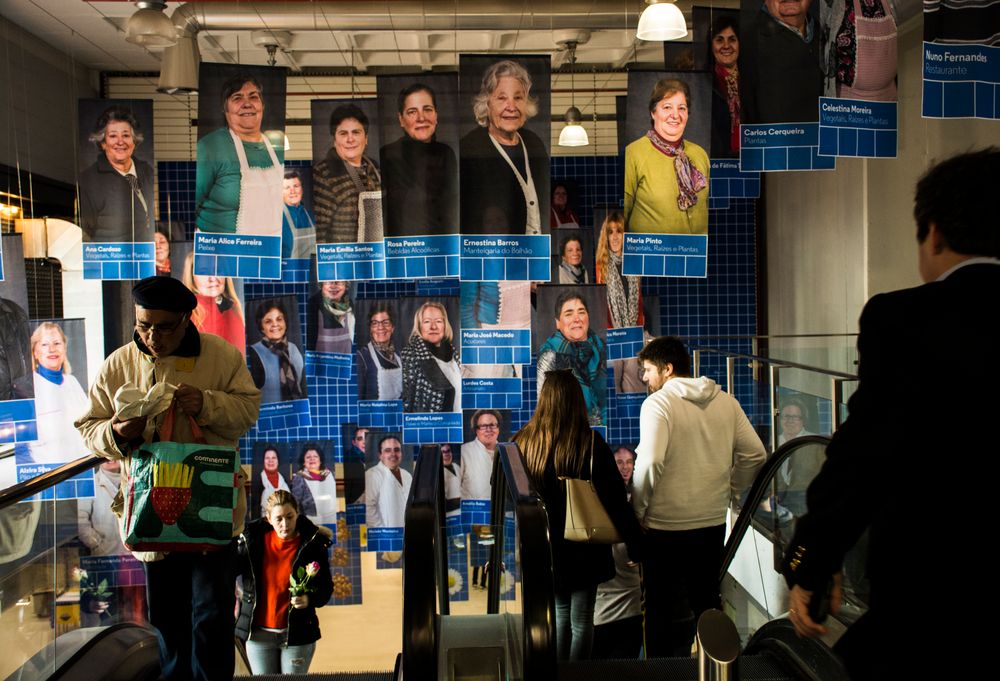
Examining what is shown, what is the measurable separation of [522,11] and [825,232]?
4113mm

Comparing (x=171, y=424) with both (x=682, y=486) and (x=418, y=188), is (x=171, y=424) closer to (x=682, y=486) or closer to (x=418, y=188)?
(x=682, y=486)

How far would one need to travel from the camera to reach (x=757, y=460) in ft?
15.0

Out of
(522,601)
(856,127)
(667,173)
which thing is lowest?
(522,601)

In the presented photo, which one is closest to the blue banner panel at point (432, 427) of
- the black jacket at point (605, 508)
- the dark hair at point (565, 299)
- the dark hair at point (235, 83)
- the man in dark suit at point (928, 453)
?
the dark hair at point (565, 299)

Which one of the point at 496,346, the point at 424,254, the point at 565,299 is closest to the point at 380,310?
the point at 496,346

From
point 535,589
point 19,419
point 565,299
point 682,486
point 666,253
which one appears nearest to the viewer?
point 535,589

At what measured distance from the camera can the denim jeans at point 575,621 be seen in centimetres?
434

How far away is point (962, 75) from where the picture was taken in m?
4.36

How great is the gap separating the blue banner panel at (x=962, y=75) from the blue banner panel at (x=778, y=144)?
67cm

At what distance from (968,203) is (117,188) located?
5366mm

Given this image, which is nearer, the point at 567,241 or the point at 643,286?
the point at 567,241

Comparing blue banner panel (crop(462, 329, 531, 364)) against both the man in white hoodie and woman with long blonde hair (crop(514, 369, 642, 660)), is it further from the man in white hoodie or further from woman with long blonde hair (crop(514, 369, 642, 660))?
woman with long blonde hair (crop(514, 369, 642, 660))

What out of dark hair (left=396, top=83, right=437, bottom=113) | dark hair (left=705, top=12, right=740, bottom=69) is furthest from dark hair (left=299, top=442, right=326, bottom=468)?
dark hair (left=705, top=12, right=740, bottom=69)

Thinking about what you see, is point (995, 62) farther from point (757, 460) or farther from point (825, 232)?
point (825, 232)
